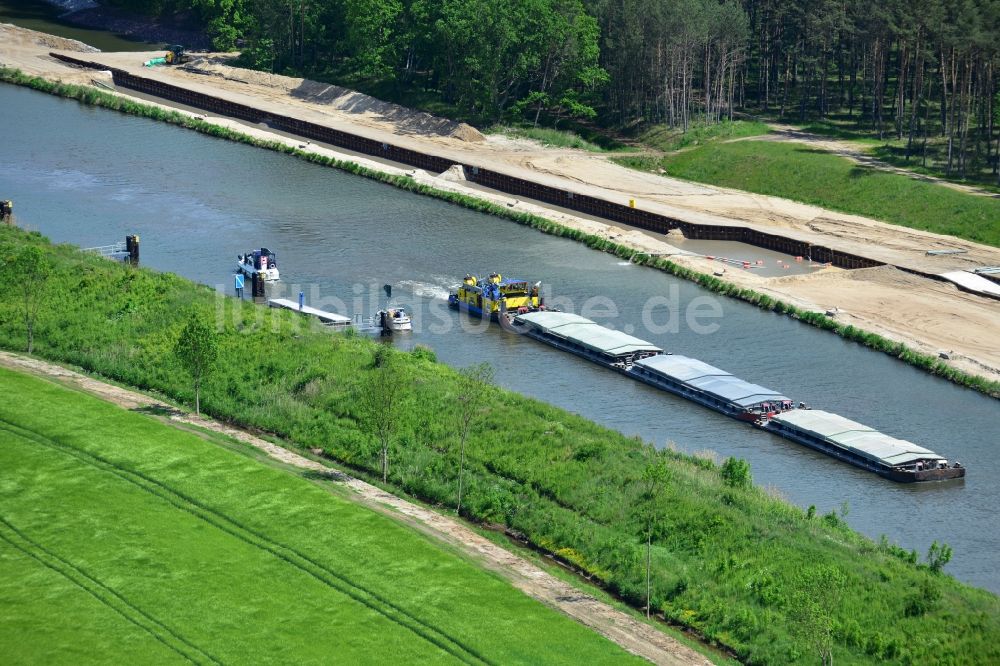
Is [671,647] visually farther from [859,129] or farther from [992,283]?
[859,129]

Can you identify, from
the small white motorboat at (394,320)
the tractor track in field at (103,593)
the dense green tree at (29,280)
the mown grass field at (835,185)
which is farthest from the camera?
the mown grass field at (835,185)

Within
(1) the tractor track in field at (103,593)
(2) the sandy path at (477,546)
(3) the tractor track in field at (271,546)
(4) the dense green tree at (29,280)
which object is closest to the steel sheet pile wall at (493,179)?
(4) the dense green tree at (29,280)

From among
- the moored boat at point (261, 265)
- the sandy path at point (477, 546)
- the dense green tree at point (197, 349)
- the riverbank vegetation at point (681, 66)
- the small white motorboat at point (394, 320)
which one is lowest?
the sandy path at point (477, 546)

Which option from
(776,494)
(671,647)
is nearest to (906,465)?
(776,494)

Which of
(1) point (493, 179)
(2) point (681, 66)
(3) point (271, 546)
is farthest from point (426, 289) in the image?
(2) point (681, 66)

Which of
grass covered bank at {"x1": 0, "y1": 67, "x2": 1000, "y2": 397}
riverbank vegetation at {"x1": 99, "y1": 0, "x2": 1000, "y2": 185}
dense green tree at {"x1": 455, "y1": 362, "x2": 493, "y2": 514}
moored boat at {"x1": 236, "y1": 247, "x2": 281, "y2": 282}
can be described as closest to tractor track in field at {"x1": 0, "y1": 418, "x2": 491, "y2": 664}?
dense green tree at {"x1": 455, "y1": 362, "x2": 493, "y2": 514}

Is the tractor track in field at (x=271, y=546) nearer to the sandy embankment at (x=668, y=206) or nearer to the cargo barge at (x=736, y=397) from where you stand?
the cargo barge at (x=736, y=397)

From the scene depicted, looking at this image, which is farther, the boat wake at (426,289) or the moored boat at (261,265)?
the moored boat at (261,265)
